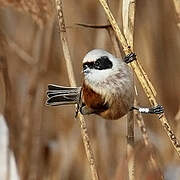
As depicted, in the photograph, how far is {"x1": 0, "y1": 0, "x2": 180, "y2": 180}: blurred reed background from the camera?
1.44 m

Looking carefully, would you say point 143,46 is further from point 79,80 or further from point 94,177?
point 94,177

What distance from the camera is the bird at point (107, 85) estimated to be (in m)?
0.79

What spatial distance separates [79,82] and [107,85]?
3.10 feet

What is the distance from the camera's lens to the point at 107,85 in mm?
803

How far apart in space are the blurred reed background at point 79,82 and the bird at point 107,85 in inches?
22.4

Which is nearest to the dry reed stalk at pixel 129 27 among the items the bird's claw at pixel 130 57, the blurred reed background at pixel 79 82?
the bird's claw at pixel 130 57

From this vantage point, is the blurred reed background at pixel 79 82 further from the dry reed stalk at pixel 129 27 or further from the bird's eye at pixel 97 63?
the bird's eye at pixel 97 63

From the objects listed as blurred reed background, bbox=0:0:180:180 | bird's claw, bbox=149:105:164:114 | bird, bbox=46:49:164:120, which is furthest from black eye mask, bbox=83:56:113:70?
blurred reed background, bbox=0:0:180:180

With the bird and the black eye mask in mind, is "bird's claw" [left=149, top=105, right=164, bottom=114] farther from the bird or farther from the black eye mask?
the black eye mask

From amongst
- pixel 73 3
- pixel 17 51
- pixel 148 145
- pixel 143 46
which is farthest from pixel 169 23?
pixel 148 145

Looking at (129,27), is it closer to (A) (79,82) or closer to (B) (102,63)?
(B) (102,63)

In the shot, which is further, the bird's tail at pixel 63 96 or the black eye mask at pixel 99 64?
the bird's tail at pixel 63 96

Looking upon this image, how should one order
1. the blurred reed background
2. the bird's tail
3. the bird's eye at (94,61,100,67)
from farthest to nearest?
the blurred reed background, the bird's tail, the bird's eye at (94,61,100,67)

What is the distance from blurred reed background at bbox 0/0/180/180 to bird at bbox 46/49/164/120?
0.57 m
